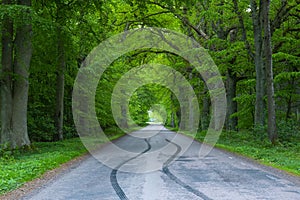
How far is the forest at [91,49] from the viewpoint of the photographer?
13.9 metres

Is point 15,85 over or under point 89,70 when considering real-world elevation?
under

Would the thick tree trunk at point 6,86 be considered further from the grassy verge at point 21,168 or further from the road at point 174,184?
the road at point 174,184

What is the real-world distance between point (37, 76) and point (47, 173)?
11672 mm

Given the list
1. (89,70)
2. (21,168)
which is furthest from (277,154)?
(89,70)

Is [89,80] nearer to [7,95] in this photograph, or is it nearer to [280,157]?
[7,95]

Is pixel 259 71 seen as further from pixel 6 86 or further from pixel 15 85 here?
pixel 6 86

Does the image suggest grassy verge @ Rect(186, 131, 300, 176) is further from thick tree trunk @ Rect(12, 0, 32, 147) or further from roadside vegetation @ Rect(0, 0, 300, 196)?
thick tree trunk @ Rect(12, 0, 32, 147)

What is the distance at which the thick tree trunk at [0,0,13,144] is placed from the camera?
529 inches

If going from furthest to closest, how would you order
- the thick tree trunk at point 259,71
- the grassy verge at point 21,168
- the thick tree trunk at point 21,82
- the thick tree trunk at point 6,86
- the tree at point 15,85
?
the thick tree trunk at point 259,71 → the thick tree trunk at point 21,82 → the tree at point 15,85 → the thick tree trunk at point 6,86 → the grassy verge at point 21,168

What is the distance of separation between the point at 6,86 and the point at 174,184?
945 cm

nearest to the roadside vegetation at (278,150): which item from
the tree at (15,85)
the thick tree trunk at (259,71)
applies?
the thick tree trunk at (259,71)

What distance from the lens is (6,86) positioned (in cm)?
1376

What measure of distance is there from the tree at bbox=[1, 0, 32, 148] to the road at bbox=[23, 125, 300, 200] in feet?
15.3

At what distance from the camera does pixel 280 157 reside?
1176cm
